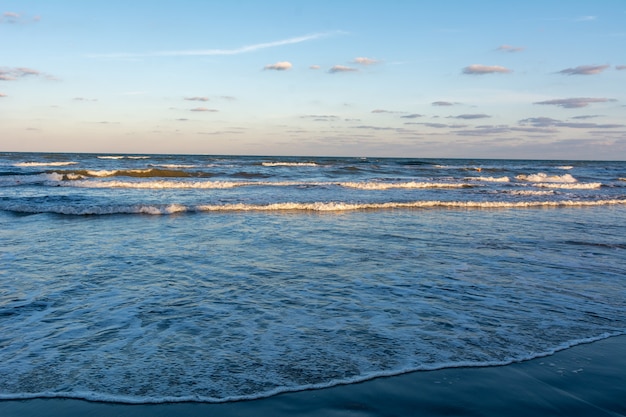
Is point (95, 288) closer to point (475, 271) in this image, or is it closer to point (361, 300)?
point (361, 300)

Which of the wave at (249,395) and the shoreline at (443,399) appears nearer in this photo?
the shoreline at (443,399)

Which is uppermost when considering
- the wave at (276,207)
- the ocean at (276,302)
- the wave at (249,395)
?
the wave at (276,207)

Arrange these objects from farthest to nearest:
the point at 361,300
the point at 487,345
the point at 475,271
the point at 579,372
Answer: the point at 475,271
the point at 361,300
the point at 487,345
the point at 579,372

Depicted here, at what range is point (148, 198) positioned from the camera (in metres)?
19.5

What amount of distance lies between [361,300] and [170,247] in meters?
4.81

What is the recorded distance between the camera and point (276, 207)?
16.9m

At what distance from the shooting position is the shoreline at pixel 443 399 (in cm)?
362

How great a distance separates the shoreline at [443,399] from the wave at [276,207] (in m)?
12.0

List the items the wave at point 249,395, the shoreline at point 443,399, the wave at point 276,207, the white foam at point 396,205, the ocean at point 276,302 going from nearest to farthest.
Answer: the shoreline at point 443,399 → the wave at point 249,395 → the ocean at point 276,302 → the wave at point 276,207 → the white foam at point 396,205

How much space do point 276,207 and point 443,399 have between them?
1336 cm

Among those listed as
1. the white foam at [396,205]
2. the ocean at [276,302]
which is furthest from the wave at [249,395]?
the white foam at [396,205]

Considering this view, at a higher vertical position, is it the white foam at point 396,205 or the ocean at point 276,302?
the white foam at point 396,205

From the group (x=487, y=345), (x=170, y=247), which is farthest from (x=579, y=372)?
(x=170, y=247)

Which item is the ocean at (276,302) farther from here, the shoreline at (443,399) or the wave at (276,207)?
the wave at (276,207)
